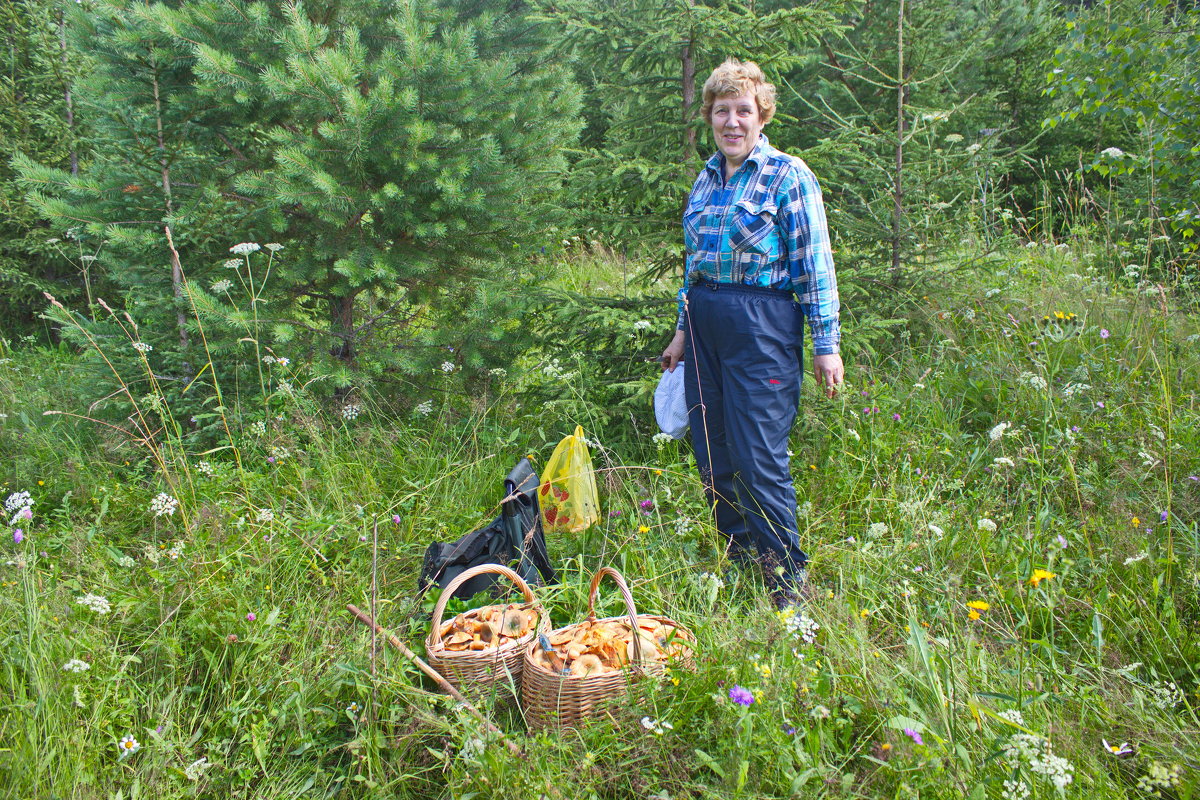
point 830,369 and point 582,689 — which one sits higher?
point 830,369

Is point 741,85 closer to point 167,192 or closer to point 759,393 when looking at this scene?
point 759,393

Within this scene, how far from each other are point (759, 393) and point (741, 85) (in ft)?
3.53

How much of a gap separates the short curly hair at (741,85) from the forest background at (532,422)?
2.86 ft

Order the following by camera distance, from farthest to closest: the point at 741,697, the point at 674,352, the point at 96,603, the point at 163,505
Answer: the point at 674,352
the point at 163,505
the point at 96,603
the point at 741,697

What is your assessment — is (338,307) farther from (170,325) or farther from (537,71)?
(537,71)

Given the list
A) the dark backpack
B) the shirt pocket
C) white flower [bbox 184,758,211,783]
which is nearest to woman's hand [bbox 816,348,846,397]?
the shirt pocket

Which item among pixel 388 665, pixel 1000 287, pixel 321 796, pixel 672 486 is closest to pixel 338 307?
pixel 672 486

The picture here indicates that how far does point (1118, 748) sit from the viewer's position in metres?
1.87

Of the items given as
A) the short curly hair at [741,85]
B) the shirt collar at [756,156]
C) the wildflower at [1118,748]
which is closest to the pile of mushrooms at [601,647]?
the wildflower at [1118,748]

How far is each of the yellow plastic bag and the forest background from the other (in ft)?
0.52

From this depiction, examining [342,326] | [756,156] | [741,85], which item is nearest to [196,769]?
[756,156]

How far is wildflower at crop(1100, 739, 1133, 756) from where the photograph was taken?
1691 mm

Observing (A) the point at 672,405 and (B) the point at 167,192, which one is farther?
(B) the point at 167,192

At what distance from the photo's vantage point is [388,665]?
2230mm
